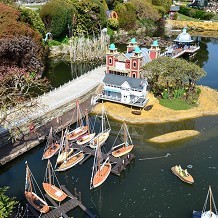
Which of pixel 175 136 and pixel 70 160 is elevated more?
pixel 70 160

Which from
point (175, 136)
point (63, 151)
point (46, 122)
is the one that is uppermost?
point (46, 122)

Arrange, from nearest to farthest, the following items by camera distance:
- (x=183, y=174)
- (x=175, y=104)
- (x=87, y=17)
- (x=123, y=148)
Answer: (x=183, y=174) < (x=123, y=148) < (x=175, y=104) < (x=87, y=17)

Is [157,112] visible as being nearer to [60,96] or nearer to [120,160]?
[120,160]

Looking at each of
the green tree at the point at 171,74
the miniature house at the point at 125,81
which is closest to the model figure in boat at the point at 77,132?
the miniature house at the point at 125,81

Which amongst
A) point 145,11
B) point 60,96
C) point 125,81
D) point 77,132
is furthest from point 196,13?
point 77,132

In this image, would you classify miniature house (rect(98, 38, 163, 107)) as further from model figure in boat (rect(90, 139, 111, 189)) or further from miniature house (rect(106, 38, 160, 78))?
model figure in boat (rect(90, 139, 111, 189))

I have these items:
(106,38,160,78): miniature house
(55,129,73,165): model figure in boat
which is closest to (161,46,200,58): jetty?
(106,38,160,78): miniature house

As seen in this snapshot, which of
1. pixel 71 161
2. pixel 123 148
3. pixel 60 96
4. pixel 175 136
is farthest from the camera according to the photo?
pixel 60 96

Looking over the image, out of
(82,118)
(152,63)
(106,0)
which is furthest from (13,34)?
(106,0)
